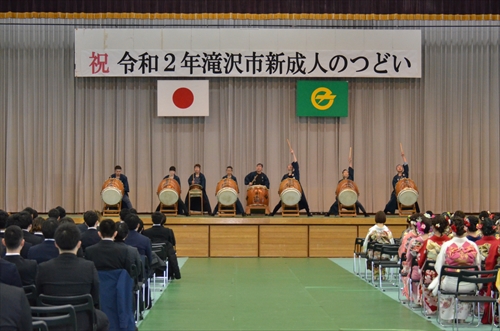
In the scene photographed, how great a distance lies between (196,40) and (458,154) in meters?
7.46

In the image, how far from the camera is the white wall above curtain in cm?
1803

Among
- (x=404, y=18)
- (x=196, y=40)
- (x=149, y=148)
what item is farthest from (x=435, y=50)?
(x=149, y=148)

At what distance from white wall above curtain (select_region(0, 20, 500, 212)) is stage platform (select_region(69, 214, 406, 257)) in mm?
3486

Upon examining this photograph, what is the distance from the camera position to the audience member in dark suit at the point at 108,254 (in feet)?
20.4

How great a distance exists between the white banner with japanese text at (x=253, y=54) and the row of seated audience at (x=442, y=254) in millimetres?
8529

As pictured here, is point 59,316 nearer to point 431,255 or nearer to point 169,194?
point 431,255

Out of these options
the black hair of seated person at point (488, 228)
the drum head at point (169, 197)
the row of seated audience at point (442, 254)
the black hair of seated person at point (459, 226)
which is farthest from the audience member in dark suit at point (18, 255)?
the drum head at point (169, 197)

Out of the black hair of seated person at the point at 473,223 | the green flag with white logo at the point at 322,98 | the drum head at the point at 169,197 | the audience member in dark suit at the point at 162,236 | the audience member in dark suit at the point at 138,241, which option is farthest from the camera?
the green flag with white logo at the point at 322,98

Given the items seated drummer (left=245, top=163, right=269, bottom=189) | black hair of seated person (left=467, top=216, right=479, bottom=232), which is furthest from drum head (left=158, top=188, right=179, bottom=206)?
black hair of seated person (left=467, top=216, right=479, bottom=232)

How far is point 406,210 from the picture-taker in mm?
16125

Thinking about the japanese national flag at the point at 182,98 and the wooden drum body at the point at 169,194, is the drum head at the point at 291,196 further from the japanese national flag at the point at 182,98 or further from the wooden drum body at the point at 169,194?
the japanese national flag at the point at 182,98

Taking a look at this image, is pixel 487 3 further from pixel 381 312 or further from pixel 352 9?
pixel 381 312

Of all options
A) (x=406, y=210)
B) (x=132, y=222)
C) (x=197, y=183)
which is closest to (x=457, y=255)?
(x=132, y=222)

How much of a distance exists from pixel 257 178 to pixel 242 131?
85.9 inches
